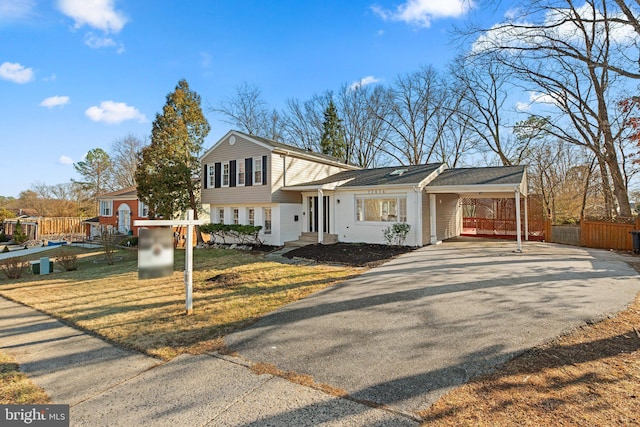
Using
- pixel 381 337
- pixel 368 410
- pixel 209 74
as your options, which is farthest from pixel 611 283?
pixel 209 74

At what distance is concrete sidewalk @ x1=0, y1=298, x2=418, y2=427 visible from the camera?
2.85 meters

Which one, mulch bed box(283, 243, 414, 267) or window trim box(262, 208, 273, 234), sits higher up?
window trim box(262, 208, 273, 234)

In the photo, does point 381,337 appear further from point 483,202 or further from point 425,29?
point 483,202

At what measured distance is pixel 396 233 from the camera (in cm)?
1394

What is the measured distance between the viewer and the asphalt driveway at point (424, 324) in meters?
3.53

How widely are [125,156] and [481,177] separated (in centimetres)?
4108

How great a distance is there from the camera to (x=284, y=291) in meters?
7.65

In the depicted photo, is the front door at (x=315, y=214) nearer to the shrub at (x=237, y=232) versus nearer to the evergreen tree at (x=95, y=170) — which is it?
the shrub at (x=237, y=232)

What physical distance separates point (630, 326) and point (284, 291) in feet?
20.4

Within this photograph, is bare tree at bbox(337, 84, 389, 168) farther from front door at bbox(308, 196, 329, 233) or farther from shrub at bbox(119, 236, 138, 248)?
shrub at bbox(119, 236, 138, 248)

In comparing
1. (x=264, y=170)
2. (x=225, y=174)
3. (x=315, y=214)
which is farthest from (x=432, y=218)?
(x=225, y=174)

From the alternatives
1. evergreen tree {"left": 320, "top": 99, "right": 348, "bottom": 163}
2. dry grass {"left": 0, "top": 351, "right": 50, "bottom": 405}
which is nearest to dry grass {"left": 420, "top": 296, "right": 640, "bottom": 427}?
dry grass {"left": 0, "top": 351, "right": 50, "bottom": 405}

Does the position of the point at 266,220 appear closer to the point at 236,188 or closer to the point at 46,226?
the point at 236,188

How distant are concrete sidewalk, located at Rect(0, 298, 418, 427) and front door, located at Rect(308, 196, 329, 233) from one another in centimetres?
1236
